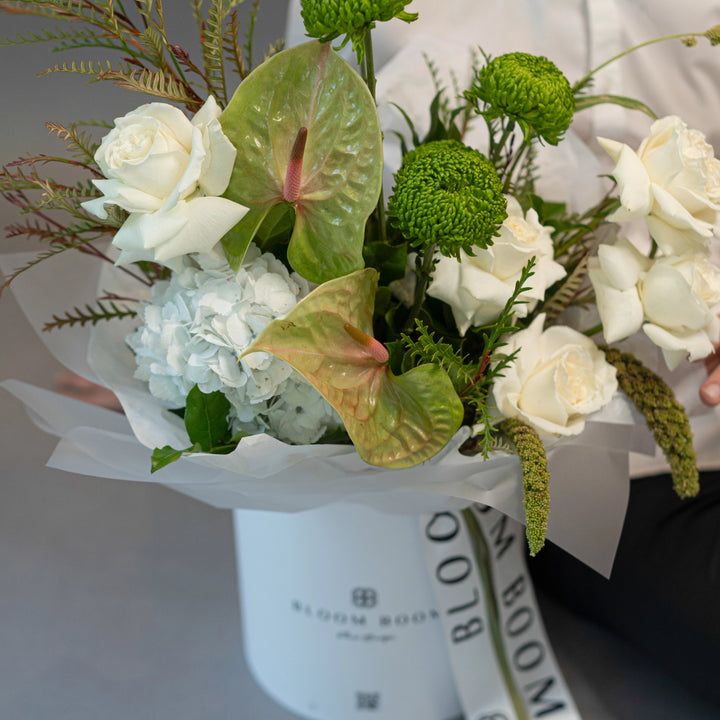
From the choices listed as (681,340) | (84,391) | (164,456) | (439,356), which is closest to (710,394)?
(681,340)

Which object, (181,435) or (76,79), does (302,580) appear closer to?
(181,435)

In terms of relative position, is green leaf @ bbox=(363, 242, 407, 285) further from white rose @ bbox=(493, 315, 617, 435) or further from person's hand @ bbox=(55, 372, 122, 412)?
person's hand @ bbox=(55, 372, 122, 412)

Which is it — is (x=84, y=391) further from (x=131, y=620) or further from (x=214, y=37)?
(x=214, y=37)

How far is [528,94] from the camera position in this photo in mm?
384

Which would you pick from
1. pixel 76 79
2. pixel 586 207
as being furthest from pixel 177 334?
pixel 76 79

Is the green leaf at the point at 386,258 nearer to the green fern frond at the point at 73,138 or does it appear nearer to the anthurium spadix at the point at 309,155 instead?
the anthurium spadix at the point at 309,155

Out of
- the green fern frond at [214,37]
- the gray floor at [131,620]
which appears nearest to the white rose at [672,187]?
the green fern frond at [214,37]

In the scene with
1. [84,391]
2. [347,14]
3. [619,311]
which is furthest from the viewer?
[84,391]

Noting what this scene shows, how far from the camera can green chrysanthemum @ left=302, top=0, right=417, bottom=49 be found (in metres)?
0.34

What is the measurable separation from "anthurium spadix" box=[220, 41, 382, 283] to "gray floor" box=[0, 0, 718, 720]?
0.17 metres

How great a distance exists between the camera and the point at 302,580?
24.7 inches

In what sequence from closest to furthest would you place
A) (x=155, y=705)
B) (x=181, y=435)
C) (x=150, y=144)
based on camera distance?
(x=150, y=144) → (x=181, y=435) → (x=155, y=705)

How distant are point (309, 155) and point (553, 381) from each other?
0.57 ft

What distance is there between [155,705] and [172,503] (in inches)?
11.2
